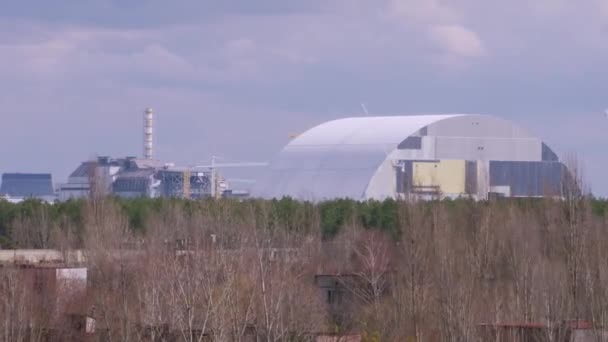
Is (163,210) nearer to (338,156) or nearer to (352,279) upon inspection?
(352,279)

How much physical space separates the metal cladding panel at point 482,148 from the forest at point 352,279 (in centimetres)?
2052

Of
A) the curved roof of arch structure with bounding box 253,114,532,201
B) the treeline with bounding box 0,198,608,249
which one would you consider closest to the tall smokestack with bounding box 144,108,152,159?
the curved roof of arch structure with bounding box 253,114,532,201

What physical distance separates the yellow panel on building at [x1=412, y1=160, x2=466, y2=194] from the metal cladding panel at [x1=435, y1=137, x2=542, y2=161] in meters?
0.28

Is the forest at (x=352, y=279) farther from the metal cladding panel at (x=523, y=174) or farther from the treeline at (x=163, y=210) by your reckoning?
the metal cladding panel at (x=523, y=174)

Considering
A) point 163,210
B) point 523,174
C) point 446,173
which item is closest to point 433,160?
point 446,173

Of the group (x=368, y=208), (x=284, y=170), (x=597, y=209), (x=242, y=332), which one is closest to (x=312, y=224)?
(x=368, y=208)

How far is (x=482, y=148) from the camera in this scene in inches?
1950

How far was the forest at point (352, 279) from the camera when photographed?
16.7 meters

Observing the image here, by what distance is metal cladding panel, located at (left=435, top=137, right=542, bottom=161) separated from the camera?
162 feet

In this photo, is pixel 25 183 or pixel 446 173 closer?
pixel 446 173

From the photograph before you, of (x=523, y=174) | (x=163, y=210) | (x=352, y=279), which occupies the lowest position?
(x=352, y=279)

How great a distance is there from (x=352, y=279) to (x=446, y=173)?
26.7 metres

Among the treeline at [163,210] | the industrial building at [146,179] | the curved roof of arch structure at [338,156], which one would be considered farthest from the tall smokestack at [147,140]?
the treeline at [163,210]

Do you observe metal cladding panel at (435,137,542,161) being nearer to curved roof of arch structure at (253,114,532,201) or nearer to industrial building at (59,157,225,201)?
curved roof of arch structure at (253,114,532,201)
